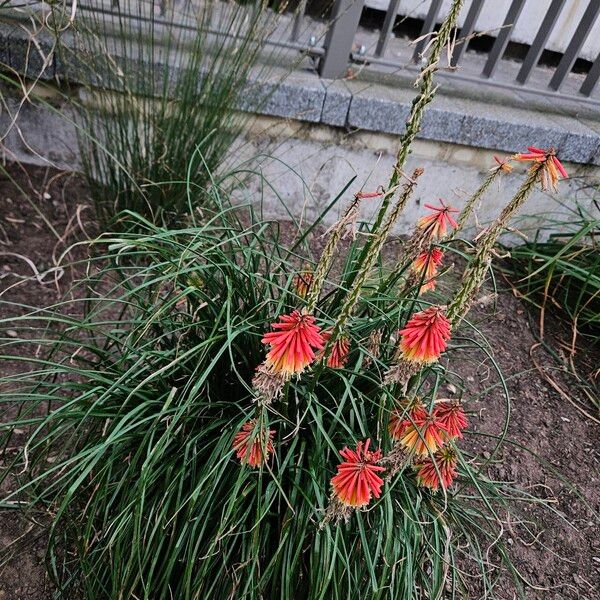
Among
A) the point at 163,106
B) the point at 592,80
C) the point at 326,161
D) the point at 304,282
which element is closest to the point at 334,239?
the point at 304,282

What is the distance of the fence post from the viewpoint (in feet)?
9.63

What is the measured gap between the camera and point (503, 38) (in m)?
3.22

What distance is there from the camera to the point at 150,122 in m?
2.40

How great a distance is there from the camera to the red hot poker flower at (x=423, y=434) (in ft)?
4.51

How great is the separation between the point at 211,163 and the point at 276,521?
1397mm

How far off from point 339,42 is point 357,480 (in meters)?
Result: 2.28

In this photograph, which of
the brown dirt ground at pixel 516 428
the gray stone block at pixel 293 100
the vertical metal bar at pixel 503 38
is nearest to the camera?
the brown dirt ground at pixel 516 428

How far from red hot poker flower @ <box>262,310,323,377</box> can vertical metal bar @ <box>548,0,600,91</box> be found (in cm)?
272

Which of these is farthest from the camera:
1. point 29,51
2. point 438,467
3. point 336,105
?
point 336,105

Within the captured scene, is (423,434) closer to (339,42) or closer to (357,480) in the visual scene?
(357,480)

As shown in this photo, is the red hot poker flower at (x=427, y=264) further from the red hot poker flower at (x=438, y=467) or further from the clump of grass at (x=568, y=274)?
the clump of grass at (x=568, y=274)

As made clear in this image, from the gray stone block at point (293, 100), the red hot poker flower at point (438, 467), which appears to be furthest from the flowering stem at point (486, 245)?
the gray stone block at point (293, 100)

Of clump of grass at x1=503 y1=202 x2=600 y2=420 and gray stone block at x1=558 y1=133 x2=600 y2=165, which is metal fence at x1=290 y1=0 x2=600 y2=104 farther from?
clump of grass at x1=503 y1=202 x2=600 y2=420

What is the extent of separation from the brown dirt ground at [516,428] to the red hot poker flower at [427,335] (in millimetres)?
600
